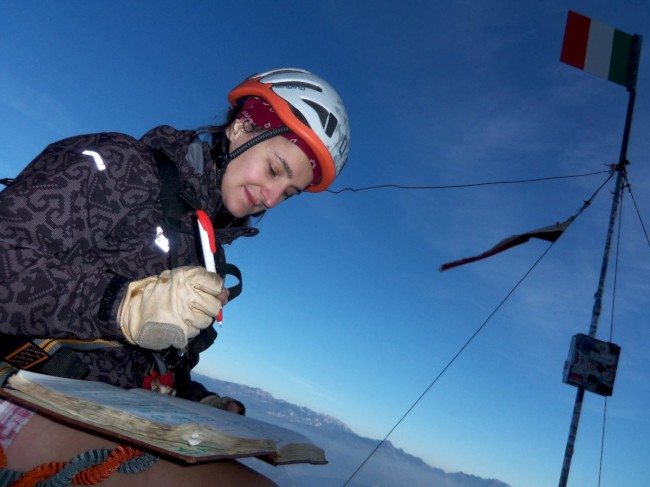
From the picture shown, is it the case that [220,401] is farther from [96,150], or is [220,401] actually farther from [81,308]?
[96,150]

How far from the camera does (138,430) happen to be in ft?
4.11

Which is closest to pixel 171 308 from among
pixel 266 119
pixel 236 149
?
pixel 236 149

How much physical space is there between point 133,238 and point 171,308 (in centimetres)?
79

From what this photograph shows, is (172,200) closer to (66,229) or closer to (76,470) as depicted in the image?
(66,229)

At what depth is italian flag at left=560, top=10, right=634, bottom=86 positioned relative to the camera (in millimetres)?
9211

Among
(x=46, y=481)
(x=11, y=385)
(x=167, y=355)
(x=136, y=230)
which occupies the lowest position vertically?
(x=46, y=481)

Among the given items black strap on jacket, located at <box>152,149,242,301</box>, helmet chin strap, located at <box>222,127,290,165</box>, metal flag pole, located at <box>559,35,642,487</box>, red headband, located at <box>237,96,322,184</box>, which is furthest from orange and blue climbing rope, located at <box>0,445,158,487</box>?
metal flag pole, located at <box>559,35,642,487</box>

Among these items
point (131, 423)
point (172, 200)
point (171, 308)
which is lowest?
point (131, 423)

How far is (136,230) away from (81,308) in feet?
2.03

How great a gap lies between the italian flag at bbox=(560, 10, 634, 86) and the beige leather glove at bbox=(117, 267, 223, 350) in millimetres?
10510

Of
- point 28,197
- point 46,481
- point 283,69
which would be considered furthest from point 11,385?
point 283,69

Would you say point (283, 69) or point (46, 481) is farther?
point (283, 69)

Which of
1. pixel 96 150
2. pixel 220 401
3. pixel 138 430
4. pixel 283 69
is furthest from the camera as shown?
pixel 283 69

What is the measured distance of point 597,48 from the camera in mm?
9422
